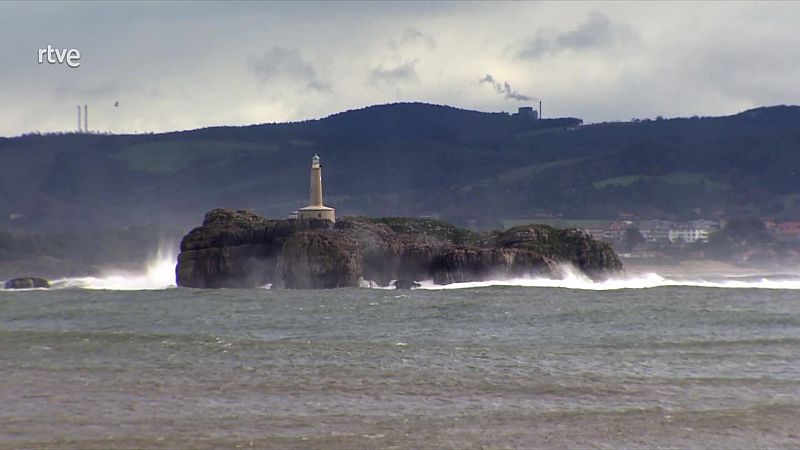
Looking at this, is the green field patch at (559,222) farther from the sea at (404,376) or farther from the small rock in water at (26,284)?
the sea at (404,376)

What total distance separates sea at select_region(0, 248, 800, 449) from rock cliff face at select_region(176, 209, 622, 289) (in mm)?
Result: 16597

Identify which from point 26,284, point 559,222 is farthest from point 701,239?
point 26,284

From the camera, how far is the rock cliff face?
7388 centimetres

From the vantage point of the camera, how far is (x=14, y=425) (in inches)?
1002

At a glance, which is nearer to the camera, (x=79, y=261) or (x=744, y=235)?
(x=79, y=261)

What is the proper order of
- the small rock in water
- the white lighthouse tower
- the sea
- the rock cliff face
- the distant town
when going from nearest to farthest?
the sea, the rock cliff face, the small rock in water, the white lighthouse tower, the distant town

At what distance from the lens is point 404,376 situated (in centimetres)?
3206

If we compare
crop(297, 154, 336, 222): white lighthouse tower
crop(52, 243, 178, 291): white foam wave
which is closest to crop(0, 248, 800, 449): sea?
crop(52, 243, 178, 291): white foam wave

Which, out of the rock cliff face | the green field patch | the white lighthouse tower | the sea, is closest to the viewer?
the sea

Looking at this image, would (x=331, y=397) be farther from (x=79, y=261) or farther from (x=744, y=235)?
(x=744, y=235)

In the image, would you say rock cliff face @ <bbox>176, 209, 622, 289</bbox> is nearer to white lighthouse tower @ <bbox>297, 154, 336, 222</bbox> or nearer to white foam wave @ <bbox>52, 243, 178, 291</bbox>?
white foam wave @ <bbox>52, 243, 178, 291</bbox>

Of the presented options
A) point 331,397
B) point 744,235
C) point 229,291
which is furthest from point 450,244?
point 744,235

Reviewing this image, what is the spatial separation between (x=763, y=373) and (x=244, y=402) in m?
13.7

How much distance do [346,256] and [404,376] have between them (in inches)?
1663
